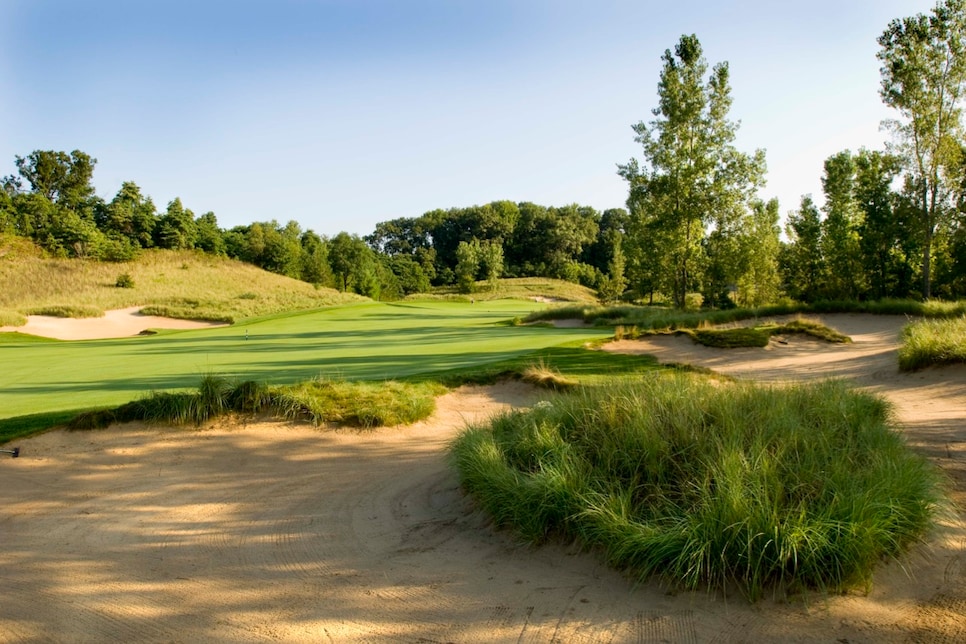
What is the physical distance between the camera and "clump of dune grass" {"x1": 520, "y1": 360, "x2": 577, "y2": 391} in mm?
10219

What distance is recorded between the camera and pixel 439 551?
4.80m

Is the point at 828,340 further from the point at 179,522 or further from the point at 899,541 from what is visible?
the point at 179,522

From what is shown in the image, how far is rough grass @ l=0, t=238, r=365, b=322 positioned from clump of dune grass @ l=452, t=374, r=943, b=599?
37.4m

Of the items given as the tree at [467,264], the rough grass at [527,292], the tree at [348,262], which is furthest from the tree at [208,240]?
the tree at [467,264]

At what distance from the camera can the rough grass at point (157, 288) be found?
4112cm

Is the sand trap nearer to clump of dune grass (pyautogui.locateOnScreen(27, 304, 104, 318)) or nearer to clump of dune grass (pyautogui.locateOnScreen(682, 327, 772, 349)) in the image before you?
clump of dune grass (pyautogui.locateOnScreen(27, 304, 104, 318))

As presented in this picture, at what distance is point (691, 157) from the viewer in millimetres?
28641

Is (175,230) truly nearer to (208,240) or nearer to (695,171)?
(208,240)

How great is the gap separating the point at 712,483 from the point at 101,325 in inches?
1537

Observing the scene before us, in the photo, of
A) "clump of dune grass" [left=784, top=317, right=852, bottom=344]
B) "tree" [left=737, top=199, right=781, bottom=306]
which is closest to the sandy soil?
"clump of dune grass" [left=784, top=317, right=852, bottom=344]

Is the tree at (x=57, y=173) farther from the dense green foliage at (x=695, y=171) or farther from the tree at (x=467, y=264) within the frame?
the dense green foliage at (x=695, y=171)

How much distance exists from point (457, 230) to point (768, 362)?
104554 millimetres

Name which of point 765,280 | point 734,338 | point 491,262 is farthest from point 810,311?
point 491,262

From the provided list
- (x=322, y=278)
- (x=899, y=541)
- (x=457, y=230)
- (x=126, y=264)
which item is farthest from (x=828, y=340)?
(x=457, y=230)
